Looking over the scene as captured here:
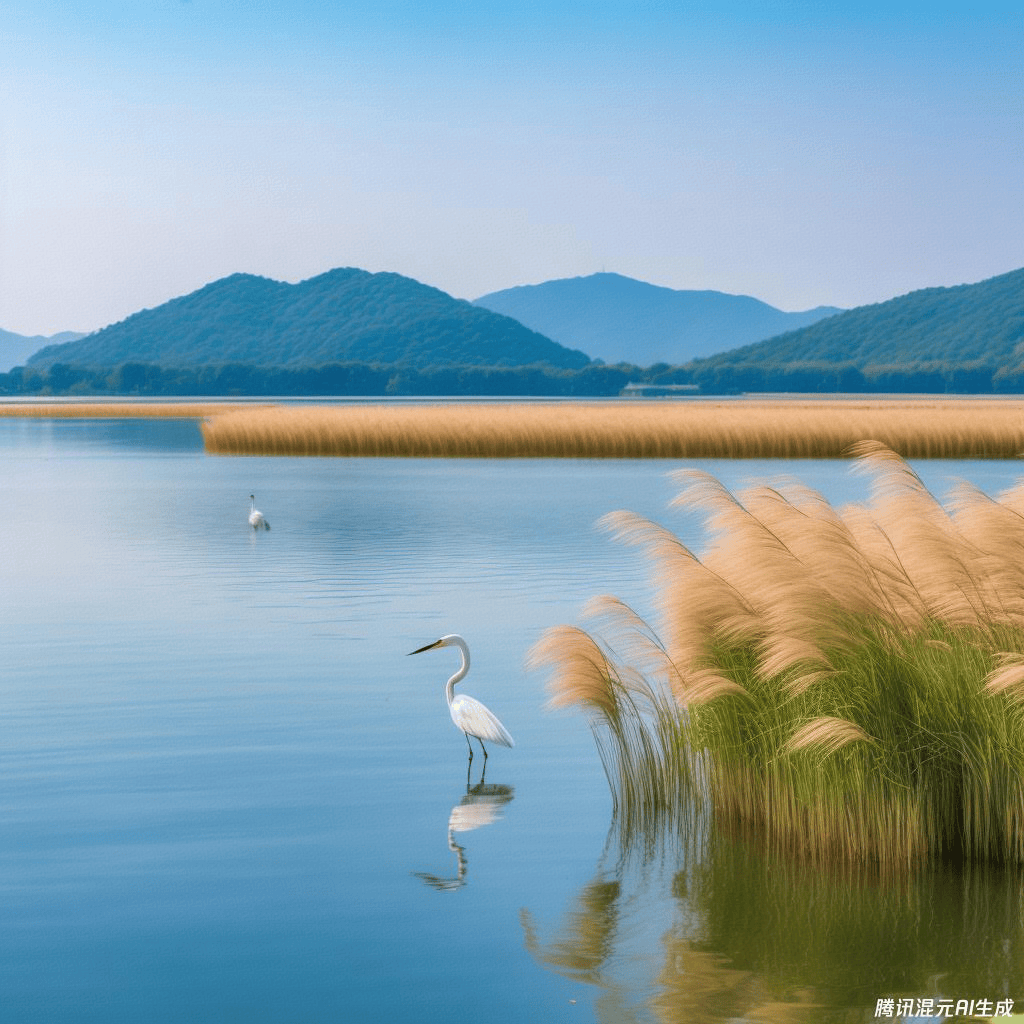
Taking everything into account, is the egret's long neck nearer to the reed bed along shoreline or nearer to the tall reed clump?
the tall reed clump

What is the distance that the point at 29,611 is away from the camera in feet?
59.4

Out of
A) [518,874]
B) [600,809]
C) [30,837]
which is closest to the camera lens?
[518,874]

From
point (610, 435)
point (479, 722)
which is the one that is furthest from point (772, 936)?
point (610, 435)

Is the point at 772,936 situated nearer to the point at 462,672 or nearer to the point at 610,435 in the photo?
the point at 462,672

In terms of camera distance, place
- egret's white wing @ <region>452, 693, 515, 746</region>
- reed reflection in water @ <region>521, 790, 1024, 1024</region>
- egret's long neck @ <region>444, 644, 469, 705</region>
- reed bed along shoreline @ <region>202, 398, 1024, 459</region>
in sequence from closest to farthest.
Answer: reed reflection in water @ <region>521, 790, 1024, 1024</region> → egret's white wing @ <region>452, 693, 515, 746</region> → egret's long neck @ <region>444, 644, 469, 705</region> → reed bed along shoreline @ <region>202, 398, 1024, 459</region>

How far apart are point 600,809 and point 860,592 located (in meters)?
2.27

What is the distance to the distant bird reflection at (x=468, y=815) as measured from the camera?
7883 mm

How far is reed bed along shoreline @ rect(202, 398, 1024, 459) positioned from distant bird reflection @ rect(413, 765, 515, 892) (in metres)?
37.5

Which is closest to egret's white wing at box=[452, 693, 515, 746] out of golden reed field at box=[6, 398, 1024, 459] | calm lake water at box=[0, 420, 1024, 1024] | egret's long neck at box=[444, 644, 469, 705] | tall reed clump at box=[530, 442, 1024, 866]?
calm lake water at box=[0, 420, 1024, 1024]

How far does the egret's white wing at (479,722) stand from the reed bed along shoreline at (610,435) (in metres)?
36.9

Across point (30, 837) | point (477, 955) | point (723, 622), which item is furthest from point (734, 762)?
point (30, 837)

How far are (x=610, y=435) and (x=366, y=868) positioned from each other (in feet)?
139

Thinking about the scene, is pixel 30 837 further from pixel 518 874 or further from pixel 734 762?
pixel 734 762

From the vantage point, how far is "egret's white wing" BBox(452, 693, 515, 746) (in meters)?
10.2
